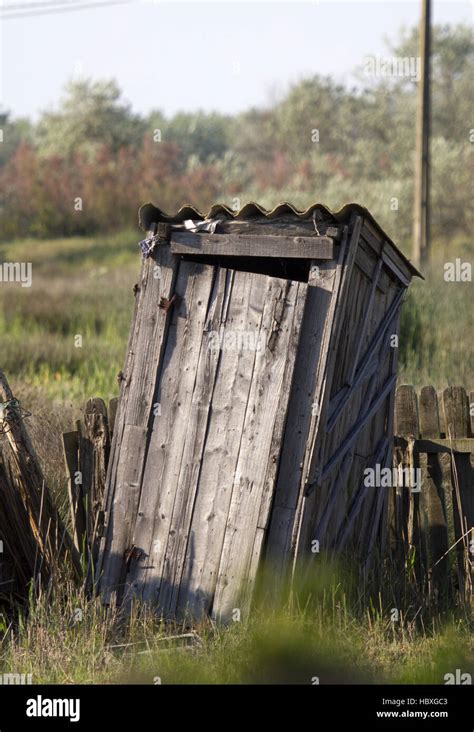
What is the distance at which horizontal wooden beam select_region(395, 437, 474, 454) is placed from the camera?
6.93m

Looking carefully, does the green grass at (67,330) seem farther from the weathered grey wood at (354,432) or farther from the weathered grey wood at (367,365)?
the weathered grey wood at (367,365)

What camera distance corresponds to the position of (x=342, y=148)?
4369cm

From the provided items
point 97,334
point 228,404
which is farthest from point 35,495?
point 97,334

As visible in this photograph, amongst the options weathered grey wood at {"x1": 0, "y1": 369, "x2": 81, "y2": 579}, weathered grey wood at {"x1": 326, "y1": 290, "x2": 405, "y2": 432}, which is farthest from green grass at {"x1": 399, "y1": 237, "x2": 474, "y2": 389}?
weathered grey wood at {"x1": 0, "y1": 369, "x2": 81, "y2": 579}

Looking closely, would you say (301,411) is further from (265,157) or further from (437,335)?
(265,157)

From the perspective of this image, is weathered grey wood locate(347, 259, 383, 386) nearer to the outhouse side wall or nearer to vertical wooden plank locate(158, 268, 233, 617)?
the outhouse side wall

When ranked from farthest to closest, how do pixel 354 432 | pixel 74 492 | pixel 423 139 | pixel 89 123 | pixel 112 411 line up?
pixel 89 123, pixel 423 139, pixel 112 411, pixel 74 492, pixel 354 432

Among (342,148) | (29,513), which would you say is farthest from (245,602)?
(342,148)

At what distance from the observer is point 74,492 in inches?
263

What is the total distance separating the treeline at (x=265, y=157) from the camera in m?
32.8

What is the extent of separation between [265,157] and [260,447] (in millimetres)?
44085

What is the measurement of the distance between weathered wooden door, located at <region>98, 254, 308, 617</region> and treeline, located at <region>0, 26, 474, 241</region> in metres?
23.0

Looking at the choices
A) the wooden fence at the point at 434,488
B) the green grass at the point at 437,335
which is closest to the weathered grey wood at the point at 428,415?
the wooden fence at the point at 434,488

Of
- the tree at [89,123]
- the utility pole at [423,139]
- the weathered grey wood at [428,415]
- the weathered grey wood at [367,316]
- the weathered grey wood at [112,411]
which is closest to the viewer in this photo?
the weathered grey wood at [367,316]
